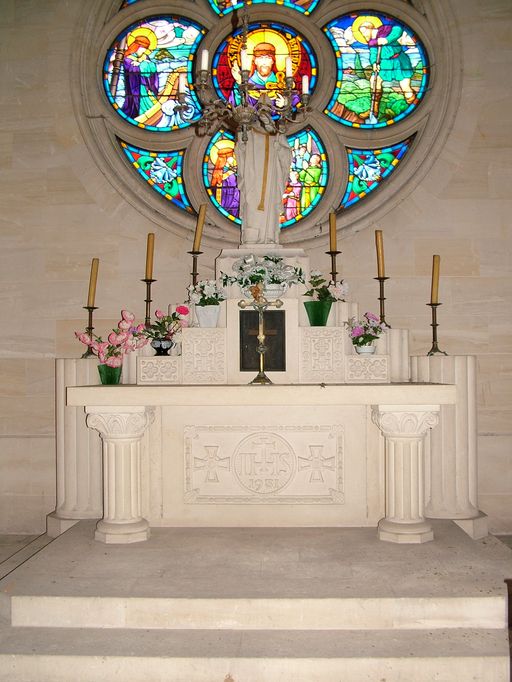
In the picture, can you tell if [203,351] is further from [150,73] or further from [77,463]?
[150,73]

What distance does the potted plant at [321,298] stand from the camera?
257 inches

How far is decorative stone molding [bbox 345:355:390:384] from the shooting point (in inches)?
253

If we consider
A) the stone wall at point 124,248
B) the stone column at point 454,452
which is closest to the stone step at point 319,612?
the stone column at point 454,452

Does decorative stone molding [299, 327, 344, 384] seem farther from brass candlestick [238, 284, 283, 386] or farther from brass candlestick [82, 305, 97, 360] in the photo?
brass candlestick [82, 305, 97, 360]

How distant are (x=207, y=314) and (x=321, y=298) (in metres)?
0.96

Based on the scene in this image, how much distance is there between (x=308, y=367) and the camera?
21.2 ft

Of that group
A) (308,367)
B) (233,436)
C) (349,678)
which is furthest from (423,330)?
(349,678)

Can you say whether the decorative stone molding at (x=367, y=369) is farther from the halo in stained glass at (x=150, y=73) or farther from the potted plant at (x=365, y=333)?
the halo in stained glass at (x=150, y=73)

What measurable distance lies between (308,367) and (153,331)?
4.37ft

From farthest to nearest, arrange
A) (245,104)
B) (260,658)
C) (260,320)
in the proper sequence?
(260,320), (245,104), (260,658)

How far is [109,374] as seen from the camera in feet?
21.6

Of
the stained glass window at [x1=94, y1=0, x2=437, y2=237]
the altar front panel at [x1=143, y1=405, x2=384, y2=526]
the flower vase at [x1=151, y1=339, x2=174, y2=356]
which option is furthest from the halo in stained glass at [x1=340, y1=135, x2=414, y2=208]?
the altar front panel at [x1=143, y1=405, x2=384, y2=526]

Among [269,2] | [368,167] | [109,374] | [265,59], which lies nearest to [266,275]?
[109,374]

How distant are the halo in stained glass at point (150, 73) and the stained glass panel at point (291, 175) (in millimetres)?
477
